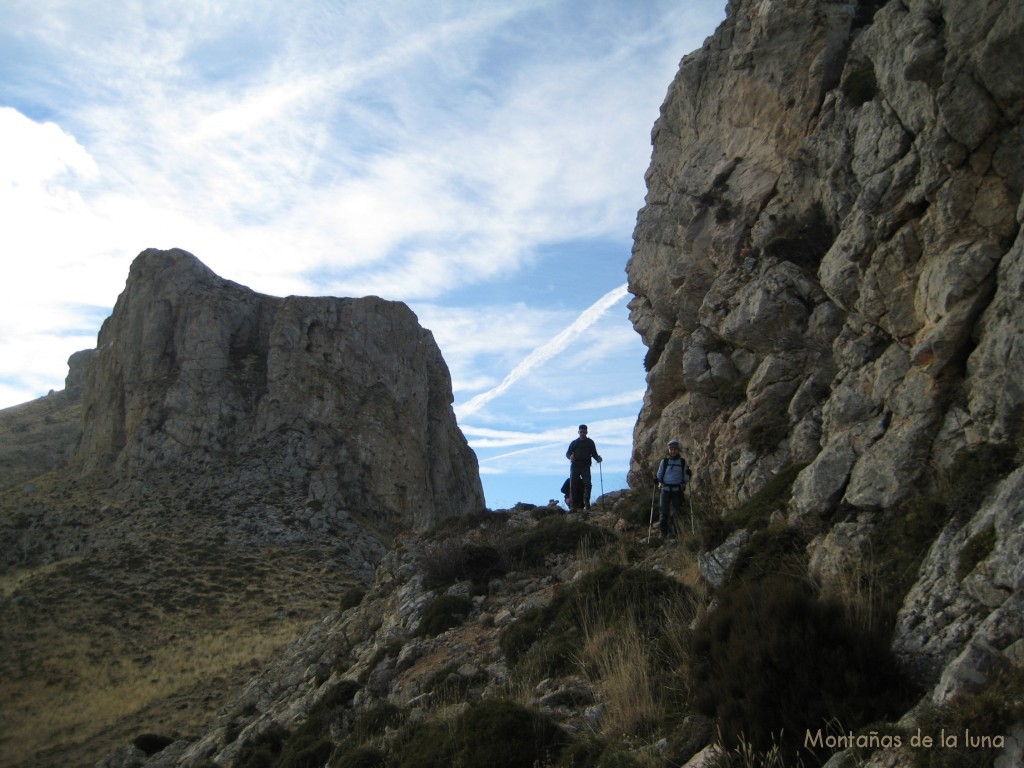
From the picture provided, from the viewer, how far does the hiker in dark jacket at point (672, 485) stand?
13.5 metres

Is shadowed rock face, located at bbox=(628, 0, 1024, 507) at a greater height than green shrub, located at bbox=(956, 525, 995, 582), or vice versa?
shadowed rock face, located at bbox=(628, 0, 1024, 507)

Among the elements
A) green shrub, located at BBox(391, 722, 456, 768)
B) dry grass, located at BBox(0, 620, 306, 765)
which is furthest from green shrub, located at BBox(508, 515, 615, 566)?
dry grass, located at BBox(0, 620, 306, 765)

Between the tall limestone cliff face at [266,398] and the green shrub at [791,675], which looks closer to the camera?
the green shrub at [791,675]

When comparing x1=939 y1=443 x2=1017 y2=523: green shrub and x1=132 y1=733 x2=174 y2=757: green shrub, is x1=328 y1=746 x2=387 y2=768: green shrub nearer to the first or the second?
x1=939 y1=443 x2=1017 y2=523: green shrub

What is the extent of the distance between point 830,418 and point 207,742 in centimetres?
1415

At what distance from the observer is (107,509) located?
45562 millimetres

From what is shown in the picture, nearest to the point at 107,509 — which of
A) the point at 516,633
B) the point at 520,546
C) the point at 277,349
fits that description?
the point at 277,349

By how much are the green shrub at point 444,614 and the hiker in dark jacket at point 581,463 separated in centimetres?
607

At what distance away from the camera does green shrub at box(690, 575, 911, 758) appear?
18.0ft

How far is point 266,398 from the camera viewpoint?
53125 millimetres

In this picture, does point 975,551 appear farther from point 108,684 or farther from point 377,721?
point 108,684

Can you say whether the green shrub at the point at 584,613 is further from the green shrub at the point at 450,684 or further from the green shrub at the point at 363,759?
the green shrub at the point at 363,759

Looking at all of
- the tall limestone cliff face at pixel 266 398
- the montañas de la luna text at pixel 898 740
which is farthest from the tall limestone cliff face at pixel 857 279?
the tall limestone cliff face at pixel 266 398

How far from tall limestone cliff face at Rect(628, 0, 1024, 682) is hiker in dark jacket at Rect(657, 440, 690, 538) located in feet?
1.77
